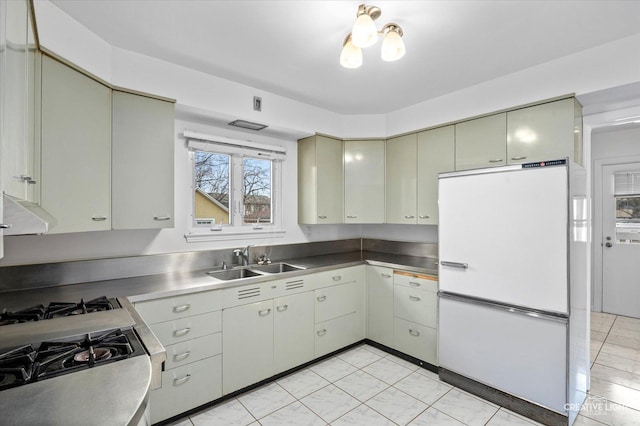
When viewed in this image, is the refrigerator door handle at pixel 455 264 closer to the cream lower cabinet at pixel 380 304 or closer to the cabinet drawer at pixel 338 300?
the cream lower cabinet at pixel 380 304

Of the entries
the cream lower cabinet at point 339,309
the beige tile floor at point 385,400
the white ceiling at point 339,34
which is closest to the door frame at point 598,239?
the beige tile floor at point 385,400

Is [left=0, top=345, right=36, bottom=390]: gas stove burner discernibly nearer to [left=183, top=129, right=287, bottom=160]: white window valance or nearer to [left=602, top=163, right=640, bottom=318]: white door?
[left=183, top=129, right=287, bottom=160]: white window valance

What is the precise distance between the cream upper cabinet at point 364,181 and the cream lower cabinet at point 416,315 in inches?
31.9

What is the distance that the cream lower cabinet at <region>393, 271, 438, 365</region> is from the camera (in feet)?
8.74

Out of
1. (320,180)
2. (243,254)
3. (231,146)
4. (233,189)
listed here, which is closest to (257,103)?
(231,146)

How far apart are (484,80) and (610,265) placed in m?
3.37

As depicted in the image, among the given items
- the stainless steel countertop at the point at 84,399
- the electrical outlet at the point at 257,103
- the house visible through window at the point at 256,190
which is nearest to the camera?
the stainless steel countertop at the point at 84,399

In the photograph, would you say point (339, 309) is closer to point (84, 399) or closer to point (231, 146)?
point (231, 146)

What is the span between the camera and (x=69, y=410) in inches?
31.1

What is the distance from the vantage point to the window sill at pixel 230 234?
107 inches

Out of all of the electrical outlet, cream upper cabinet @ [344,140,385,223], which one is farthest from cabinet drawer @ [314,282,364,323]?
the electrical outlet

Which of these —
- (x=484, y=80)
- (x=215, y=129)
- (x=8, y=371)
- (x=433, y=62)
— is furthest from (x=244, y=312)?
(x=484, y=80)

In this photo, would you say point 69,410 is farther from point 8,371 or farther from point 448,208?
point 448,208

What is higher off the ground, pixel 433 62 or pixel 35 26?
pixel 433 62
